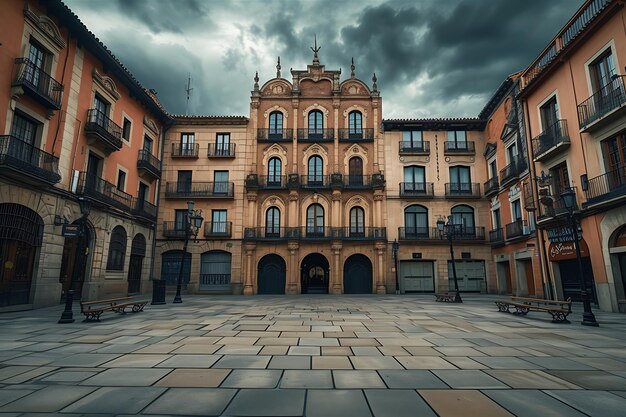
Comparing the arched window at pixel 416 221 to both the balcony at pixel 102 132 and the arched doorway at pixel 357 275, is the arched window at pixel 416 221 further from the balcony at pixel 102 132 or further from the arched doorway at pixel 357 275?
the balcony at pixel 102 132

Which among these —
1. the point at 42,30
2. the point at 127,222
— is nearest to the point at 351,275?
the point at 127,222

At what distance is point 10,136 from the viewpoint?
12094 mm

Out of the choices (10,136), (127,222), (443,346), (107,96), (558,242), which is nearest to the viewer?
(443,346)

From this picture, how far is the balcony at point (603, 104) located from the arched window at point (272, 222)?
18866mm

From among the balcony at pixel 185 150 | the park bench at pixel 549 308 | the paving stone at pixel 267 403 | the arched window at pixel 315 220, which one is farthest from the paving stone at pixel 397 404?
the balcony at pixel 185 150

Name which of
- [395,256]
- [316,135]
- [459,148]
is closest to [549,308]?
[395,256]

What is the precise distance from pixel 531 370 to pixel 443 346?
70.8 inches

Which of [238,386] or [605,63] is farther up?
[605,63]

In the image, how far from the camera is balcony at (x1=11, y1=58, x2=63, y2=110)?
12.8m

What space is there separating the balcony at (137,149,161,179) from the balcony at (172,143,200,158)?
1.73 m

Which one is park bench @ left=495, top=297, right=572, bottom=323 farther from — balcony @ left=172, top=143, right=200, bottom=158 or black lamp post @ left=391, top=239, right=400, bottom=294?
balcony @ left=172, top=143, right=200, bottom=158

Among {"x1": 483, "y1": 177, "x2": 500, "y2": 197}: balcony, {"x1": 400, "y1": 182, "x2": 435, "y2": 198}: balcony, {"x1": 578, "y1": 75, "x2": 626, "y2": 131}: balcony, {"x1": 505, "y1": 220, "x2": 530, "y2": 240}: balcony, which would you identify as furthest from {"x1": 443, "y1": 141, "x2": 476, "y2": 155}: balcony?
{"x1": 578, "y1": 75, "x2": 626, "y2": 131}: balcony

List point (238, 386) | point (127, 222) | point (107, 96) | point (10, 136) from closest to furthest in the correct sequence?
point (238, 386) < point (10, 136) < point (107, 96) < point (127, 222)

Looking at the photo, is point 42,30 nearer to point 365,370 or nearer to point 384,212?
point 365,370
